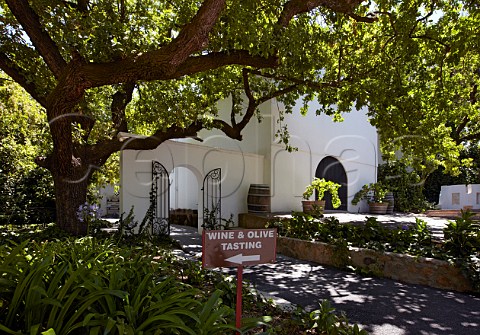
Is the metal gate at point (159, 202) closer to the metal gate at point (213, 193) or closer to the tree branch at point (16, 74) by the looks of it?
the metal gate at point (213, 193)

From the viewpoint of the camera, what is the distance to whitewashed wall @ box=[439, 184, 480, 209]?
16797mm

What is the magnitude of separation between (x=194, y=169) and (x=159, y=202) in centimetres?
155

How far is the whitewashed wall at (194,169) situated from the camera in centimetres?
895

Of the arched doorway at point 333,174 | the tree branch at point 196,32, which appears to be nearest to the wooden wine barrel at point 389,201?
the arched doorway at point 333,174

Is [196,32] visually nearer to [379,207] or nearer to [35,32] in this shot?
[35,32]

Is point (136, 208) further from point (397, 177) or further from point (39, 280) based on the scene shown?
point (397, 177)

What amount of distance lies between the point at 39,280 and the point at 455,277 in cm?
551

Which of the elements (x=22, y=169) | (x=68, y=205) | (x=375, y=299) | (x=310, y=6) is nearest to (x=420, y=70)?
(x=310, y=6)

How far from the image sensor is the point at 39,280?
255 centimetres

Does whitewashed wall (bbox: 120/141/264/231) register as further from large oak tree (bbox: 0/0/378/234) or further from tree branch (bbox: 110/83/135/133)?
tree branch (bbox: 110/83/135/133)

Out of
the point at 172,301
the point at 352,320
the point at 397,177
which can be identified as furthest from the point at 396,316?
the point at 397,177

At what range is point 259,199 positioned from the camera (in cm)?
1131

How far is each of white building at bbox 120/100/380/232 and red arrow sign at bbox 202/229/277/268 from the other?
21.7 ft

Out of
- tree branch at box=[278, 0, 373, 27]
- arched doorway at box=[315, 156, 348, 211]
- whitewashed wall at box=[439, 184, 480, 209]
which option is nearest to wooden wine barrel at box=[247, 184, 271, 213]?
arched doorway at box=[315, 156, 348, 211]
